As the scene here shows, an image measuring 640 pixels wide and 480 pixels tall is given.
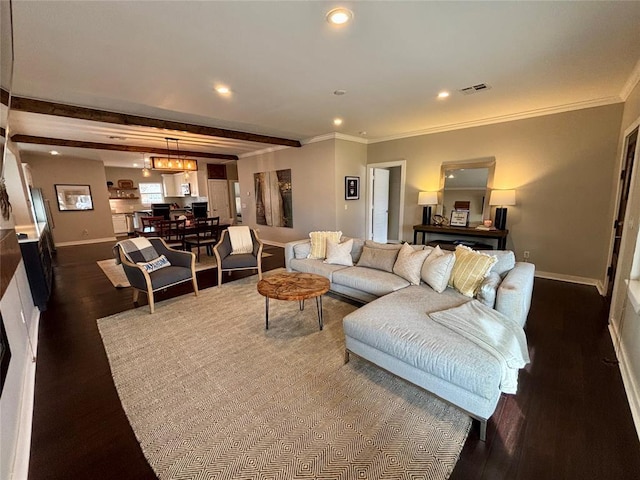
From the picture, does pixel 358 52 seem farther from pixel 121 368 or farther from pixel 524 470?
pixel 121 368

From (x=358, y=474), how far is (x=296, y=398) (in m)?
0.63

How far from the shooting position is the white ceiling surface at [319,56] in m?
1.82

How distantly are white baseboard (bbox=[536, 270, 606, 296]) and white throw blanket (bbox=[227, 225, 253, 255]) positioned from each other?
190 inches

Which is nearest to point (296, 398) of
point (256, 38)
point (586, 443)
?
point (586, 443)

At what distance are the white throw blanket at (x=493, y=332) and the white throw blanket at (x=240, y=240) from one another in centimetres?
331

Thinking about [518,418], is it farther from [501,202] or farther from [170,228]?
[170,228]

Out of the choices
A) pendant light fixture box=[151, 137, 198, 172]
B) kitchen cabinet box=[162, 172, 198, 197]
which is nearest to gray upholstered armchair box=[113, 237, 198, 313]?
pendant light fixture box=[151, 137, 198, 172]

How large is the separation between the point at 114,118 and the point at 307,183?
3.65 metres

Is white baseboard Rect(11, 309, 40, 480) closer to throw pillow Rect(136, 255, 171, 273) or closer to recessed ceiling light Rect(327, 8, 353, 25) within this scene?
throw pillow Rect(136, 255, 171, 273)

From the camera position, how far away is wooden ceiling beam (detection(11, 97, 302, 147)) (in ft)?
11.0

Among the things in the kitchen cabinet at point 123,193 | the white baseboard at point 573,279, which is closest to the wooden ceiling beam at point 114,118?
the white baseboard at point 573,279

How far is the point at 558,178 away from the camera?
4.05 metres

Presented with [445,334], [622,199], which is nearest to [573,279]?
[622,199]

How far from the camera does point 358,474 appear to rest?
1.38 m
